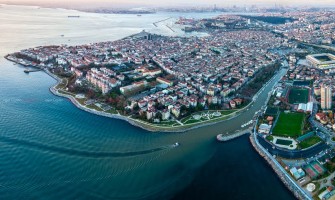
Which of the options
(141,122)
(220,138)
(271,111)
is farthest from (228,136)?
(141,122)

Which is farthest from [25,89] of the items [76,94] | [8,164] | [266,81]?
[266,81]

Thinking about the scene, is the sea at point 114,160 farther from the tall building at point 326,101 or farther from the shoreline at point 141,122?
the tall building at point 326,101

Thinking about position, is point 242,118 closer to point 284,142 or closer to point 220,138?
point 220,138

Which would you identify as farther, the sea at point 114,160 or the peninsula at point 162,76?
the peninsula at point 162,76

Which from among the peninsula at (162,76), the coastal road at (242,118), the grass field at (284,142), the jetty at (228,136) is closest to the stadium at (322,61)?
the peninsula at (162,76)

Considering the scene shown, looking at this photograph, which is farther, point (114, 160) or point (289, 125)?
point (289, 125)

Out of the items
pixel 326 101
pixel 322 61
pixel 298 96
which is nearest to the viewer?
pixel 326 101
